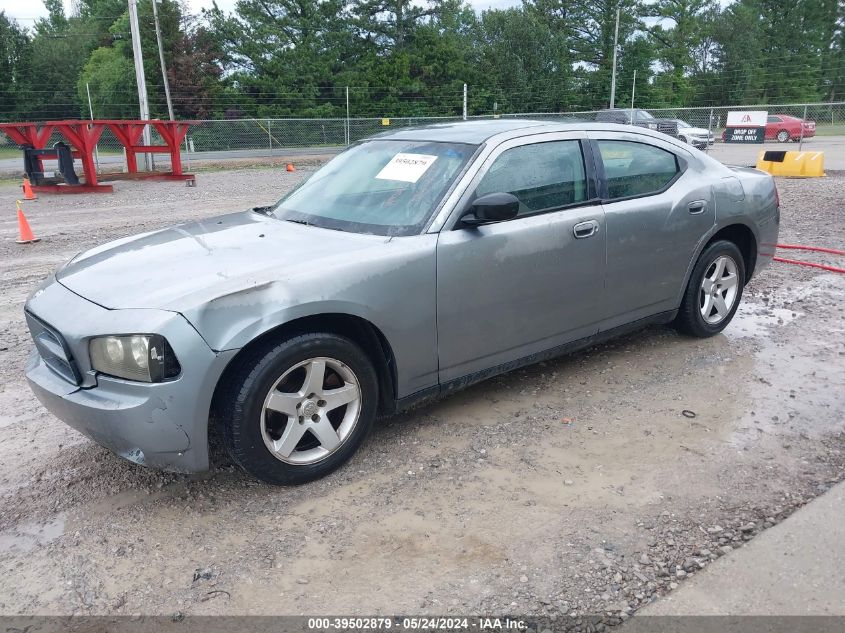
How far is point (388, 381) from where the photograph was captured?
3584 millimetres

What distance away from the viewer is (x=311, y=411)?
331 centimetres

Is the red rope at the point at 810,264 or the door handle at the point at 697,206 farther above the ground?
the door handle at the point at 697,206

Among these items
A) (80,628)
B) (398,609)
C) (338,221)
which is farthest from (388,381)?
(80,628)

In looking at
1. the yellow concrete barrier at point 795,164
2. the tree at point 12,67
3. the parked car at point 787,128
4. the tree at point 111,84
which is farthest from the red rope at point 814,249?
the tree at point 12,67

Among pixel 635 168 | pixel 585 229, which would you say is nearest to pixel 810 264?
pixel 635 168

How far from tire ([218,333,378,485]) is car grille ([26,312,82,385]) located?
0.67 metres

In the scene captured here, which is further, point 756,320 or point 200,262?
point 756,320

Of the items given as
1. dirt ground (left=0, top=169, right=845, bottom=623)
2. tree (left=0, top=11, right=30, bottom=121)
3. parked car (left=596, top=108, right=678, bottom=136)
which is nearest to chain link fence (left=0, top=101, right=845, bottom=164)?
parked car (left=596, top=108, right=678, bottom=136)

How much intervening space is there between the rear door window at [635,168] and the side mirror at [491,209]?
1.03 metres

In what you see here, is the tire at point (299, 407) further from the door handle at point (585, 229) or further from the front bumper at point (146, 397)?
the door handle at point (585, 229)

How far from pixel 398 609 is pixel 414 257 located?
1662 millimetres

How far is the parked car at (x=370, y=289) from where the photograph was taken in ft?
9.81

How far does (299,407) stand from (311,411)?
7 cm

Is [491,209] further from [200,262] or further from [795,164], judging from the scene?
[795,164]
